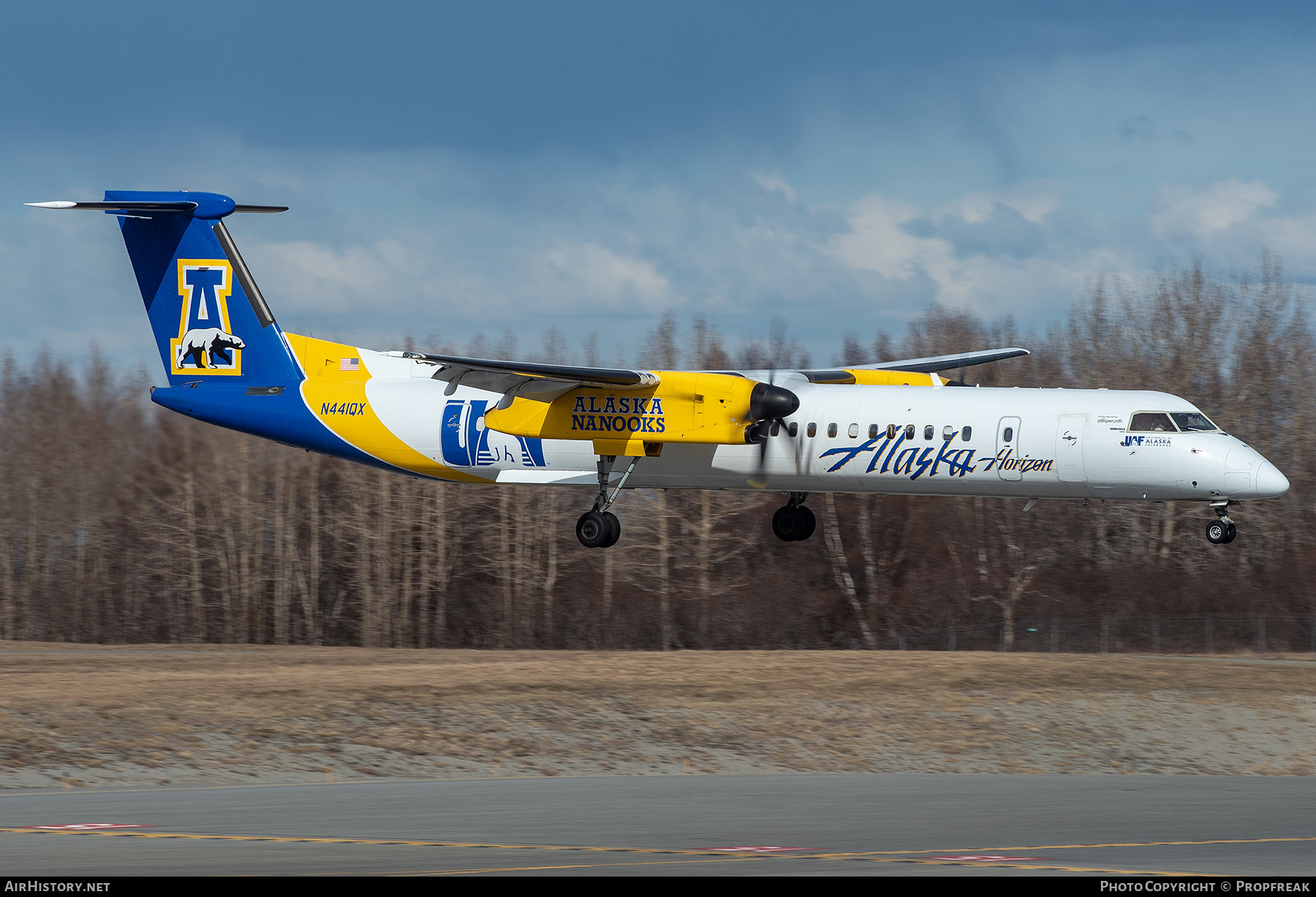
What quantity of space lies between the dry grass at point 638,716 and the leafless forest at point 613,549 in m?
21.7

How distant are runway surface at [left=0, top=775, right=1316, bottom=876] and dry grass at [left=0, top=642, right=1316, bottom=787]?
220 centimetres

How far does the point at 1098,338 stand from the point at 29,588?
48770mm

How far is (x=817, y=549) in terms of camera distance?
63.3 m

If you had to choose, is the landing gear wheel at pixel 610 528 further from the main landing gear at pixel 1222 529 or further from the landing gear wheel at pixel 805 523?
the main landing gear at pixel 1222 529

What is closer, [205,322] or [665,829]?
[665,829]

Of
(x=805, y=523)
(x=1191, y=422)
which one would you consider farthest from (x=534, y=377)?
(x=1191, y=422)

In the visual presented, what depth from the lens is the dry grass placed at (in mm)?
23688

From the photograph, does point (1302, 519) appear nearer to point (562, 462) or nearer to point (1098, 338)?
point (1098, 338)

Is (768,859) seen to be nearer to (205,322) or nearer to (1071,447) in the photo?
(1071,447)

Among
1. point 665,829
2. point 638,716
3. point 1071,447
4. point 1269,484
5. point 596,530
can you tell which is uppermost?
point 1071,447

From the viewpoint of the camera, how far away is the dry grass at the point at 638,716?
23688 millimetres

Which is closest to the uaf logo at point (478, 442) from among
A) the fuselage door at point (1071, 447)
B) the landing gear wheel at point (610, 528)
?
the landing gear wheel at point (610, 528)

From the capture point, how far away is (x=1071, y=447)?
93.2 ft

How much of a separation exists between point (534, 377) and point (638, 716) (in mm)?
7312
